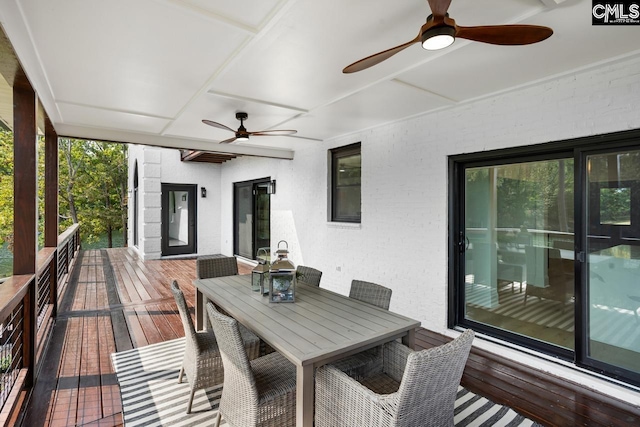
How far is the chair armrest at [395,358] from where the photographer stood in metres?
2.05

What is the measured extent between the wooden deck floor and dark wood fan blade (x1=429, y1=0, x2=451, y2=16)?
8.59 ft

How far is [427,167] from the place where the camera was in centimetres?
386

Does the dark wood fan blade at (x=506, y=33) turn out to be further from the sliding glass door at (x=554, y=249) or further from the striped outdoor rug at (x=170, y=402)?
the striped outdoor rug at (x=170, y=402)

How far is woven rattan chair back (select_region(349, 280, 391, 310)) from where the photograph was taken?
2.60 m

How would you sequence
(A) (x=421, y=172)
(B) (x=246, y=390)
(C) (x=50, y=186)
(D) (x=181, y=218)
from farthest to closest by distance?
(D) (x=181, y=218) → (C) (x=50, y=186) → (A) (x=421, y=172) → (B) (x=246, y=390)

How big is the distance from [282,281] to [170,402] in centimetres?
118

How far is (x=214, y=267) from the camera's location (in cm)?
377


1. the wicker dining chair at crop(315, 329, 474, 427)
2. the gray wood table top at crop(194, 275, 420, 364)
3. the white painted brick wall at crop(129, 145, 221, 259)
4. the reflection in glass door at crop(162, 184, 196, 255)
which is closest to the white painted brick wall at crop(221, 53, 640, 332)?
the gray wood table top at crop(194, 275, 420, 364)

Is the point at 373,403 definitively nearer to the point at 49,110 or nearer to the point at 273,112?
the point at 273,112

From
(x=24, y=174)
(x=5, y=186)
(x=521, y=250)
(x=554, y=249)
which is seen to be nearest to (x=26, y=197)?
(x=24, y=174)

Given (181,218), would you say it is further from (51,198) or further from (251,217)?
(51,198)

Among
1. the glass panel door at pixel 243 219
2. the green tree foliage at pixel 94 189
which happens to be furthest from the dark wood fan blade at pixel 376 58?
the green tree foliage at pixel 94 189

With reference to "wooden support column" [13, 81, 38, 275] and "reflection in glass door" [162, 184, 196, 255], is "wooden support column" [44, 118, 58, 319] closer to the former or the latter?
"wooden support column" [13, 81, 38, 275]

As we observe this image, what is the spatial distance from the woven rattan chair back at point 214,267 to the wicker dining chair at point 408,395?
2.34 metres
